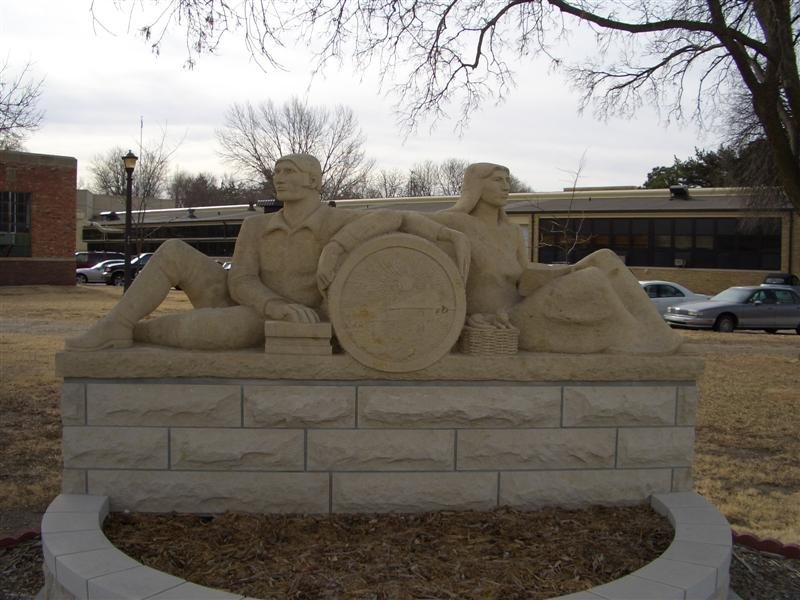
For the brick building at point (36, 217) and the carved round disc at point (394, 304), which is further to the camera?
the brick building at point (36, 217)

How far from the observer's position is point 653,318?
14.2ft

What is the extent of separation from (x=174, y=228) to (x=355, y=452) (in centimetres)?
3668

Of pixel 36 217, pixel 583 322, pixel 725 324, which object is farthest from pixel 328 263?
pixel 36 217

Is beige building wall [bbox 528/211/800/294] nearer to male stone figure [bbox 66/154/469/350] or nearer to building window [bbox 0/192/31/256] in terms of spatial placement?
building window [bbox 0/192/31/256]

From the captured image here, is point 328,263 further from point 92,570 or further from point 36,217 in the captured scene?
point 36,217

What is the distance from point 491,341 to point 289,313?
1.11 metres

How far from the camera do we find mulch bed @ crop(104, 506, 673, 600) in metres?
3.13

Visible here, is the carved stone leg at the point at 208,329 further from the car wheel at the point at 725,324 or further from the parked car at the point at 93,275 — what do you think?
the parked car at the point at 93,275

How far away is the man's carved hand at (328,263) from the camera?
13.1ft

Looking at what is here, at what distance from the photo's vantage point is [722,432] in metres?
7.17

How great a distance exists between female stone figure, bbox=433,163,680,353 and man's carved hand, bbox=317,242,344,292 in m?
0.78

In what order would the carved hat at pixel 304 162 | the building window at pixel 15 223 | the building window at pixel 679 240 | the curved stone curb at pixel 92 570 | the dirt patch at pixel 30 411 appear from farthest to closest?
1. the building window at pixel 679 240
2. the building window at pixel 15 223
3. the dirt patch at pixel 30 411
4. the carved hat at pixel 304 162
5. the curved stone curb at pixel 92 570

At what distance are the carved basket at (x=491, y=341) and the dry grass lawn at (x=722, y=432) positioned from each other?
2134mm

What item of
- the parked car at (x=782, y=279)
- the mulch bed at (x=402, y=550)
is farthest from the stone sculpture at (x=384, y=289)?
the parked car at (x=782, y=279)
